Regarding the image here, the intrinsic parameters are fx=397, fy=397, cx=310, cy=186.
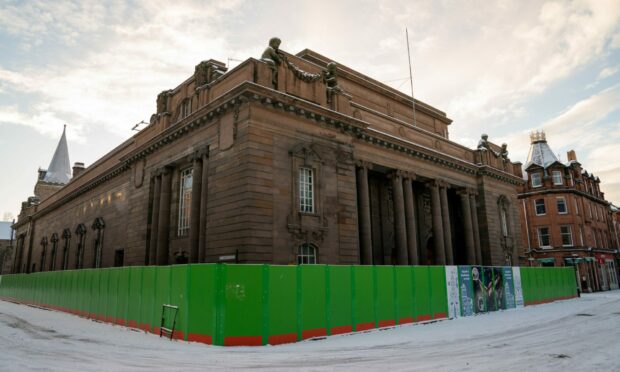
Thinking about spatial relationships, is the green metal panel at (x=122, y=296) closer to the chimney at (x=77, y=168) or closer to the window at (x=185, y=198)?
the window at (x=185, y=198)

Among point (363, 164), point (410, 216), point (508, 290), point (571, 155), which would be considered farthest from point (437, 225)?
point (571, 155)

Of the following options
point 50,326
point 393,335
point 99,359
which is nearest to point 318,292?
point 393,335

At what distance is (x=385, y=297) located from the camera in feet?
54.6

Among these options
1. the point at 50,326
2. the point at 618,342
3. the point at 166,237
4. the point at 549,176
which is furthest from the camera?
the point at 549,176

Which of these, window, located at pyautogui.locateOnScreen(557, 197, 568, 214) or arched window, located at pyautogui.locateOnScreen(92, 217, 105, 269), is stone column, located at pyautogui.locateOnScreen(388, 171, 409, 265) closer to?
arched window, located at pyautogui.locateOnScreen(92, 217, 105, 269)

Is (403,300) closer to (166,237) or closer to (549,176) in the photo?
(166,237)

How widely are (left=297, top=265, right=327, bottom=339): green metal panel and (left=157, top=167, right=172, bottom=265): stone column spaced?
48.8 feet

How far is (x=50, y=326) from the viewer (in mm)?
16859

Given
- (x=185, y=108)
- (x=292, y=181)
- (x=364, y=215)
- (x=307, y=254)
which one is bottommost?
(x=307, y=254)

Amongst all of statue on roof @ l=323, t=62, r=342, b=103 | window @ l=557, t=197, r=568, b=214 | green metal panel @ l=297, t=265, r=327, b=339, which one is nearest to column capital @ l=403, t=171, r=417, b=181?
statue on roof @ l=323, t=62, r=342, b=103

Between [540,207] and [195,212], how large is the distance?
4677cm

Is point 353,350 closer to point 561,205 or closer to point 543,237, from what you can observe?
point 543,237

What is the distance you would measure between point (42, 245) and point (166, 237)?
40964 millimetres

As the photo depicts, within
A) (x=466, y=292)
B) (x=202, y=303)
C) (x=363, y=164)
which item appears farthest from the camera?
(x=363, y=164)
